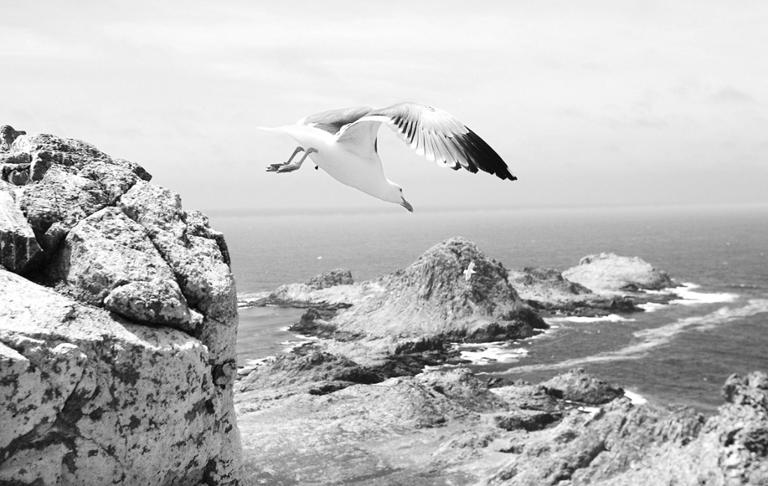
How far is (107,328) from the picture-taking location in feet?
39.9

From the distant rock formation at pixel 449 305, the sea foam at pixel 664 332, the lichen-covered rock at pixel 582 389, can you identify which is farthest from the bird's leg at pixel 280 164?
the distant rock formation at pixel 449 305

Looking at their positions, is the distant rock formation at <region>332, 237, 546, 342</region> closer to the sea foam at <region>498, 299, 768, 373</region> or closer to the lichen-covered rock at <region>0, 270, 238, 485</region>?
the sea foam at <region>498, 299, 768, 373</region>

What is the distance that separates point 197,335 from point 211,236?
2.22 meters

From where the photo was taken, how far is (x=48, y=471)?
12023 mm

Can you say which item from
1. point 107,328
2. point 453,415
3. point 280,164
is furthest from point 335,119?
point 453,415

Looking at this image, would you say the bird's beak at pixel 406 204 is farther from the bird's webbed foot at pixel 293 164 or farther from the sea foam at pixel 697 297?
the sea foam at pixel 697 297

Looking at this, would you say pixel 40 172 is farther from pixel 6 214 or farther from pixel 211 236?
pixel 211 236

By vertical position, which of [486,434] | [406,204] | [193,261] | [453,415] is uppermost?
[406,204]

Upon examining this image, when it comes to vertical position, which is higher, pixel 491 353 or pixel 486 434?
pixel 486 434

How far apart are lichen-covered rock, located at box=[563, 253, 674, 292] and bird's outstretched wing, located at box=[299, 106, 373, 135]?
10219cm

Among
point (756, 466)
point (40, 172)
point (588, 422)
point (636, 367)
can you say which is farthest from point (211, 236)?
point (636, 367)

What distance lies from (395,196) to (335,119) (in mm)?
1404

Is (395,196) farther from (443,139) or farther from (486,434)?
(486,434)

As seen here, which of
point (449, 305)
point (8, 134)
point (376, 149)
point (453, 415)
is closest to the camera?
point (376, 149)
